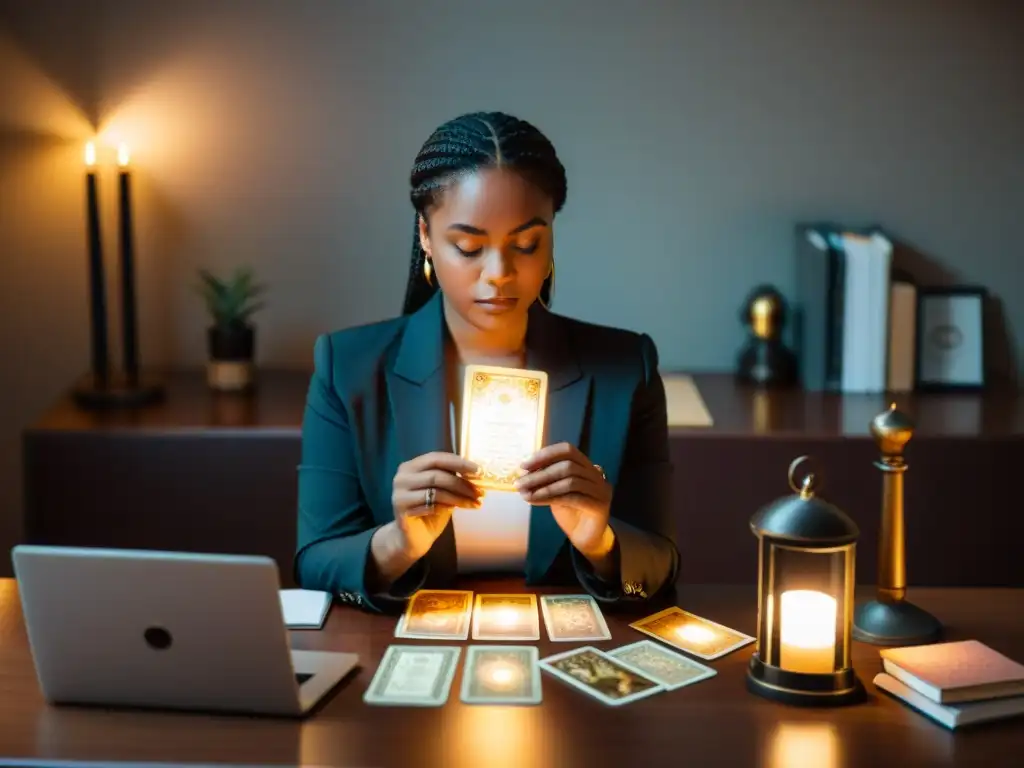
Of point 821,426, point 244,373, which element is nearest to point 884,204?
point 821,426

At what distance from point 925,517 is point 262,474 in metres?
1.42

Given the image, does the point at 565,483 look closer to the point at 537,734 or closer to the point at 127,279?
the point at 537,734

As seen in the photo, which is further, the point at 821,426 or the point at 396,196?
the point at 396,196

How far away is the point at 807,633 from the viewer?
159 cm

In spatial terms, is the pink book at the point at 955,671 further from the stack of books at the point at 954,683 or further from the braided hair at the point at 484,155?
the braided hair at the point at 484,155

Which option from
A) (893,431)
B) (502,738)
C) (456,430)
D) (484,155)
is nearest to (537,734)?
(502,738)

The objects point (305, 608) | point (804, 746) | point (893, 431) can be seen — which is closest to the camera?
point (804, 746)

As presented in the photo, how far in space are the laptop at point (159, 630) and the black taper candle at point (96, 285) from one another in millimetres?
1684

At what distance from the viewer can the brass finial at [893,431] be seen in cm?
172

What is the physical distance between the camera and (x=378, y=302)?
338 cm

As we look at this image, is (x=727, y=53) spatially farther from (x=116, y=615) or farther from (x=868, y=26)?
(x=116, y=615)

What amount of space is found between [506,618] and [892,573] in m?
0.51

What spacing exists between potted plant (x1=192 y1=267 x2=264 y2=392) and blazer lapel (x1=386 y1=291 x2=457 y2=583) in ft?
3.82

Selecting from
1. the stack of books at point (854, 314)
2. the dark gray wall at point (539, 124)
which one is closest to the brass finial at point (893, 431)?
the stack of books at point (854, 314)
